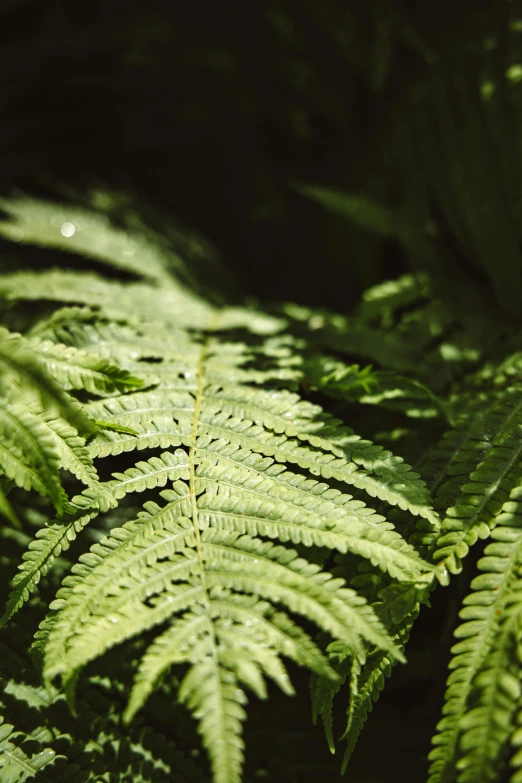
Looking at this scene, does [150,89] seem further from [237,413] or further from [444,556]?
[444,556]

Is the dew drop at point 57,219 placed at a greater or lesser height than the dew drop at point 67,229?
greater

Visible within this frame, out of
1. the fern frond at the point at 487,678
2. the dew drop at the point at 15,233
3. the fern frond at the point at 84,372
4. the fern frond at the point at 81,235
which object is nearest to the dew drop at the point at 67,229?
the fern frond at the point at 81,235

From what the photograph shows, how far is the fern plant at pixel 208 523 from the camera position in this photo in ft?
2.29

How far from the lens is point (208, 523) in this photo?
2.79ft

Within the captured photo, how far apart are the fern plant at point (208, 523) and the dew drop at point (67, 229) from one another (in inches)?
22.5

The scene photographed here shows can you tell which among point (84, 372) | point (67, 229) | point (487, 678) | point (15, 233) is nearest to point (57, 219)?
point (67, 229)

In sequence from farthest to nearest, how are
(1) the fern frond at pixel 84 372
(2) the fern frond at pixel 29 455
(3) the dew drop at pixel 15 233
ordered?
(3) the dew drop at pixel 15 233 → (1) the fern frond at pixel 84 372 → (2) the fern frond at pixel 29 455

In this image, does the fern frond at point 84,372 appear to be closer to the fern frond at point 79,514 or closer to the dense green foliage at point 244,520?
the dense green foliage at point 244,520

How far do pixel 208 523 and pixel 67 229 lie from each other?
1.48 m

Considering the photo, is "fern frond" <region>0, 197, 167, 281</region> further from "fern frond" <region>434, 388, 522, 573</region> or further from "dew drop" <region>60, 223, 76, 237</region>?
"fern frond" <region>434, 388, 522, 573</region>

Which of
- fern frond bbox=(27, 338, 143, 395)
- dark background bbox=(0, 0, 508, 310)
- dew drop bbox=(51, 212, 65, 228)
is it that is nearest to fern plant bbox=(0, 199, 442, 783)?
fern frond bbox=(27, 338, 143, 395)

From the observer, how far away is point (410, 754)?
3.82 feet

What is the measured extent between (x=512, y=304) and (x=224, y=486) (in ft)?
3.62

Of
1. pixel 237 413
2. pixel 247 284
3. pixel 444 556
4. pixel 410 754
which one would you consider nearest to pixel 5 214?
pixel 247 284
